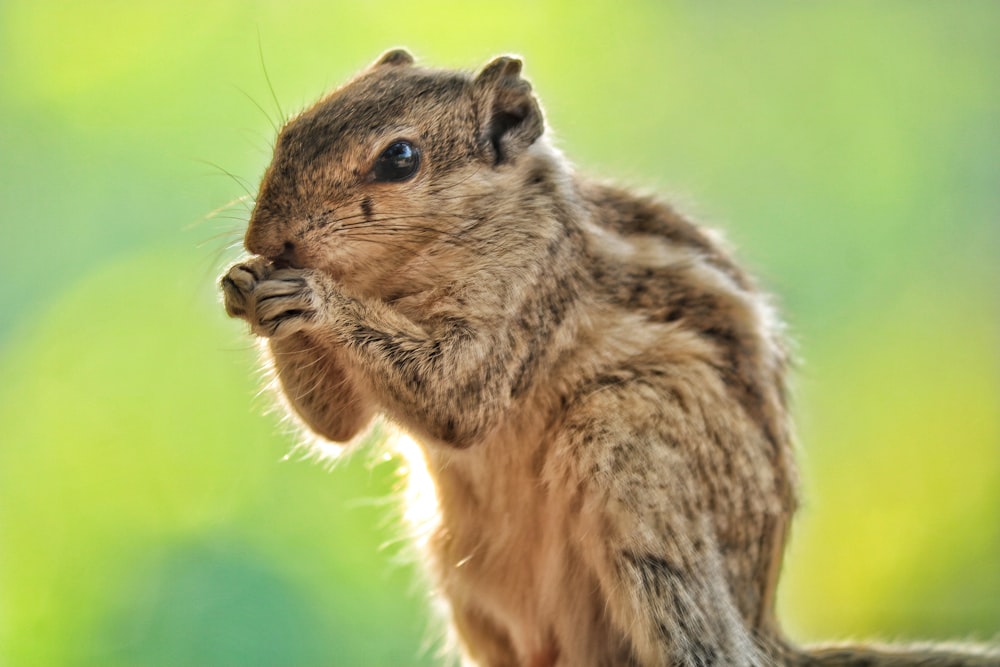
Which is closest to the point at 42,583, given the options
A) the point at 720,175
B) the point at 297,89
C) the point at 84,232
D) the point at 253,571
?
the point at 253,571

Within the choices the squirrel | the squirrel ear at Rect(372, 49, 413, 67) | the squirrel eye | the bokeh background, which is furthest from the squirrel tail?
the squirrel ear at Rect(372, 49, 413, 67)

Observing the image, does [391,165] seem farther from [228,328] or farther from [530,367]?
[228,328]

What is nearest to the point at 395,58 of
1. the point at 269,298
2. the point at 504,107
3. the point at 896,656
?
the point at 504,107

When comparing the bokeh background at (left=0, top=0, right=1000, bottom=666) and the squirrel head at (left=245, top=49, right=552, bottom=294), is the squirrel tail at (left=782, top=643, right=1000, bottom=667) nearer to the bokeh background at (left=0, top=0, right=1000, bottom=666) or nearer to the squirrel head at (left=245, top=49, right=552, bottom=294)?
the bokeh background at (left=0, top=0, right=1000, bottom=666)

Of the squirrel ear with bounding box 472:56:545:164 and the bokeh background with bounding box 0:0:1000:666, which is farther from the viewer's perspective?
the bokeh background with bounding box 0:0:1000:666

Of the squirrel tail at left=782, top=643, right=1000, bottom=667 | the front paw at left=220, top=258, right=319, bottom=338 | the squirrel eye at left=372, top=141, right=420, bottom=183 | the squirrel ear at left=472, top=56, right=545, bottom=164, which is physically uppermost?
the squirrel ear at left=472, top=56, right=545, bottom=164

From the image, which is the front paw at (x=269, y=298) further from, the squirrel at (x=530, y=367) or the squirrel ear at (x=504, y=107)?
the squirrel ear at (x=504, y=107)

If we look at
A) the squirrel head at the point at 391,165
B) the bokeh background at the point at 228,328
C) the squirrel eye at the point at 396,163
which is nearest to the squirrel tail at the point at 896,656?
the bokeh background at the point at 228,328
